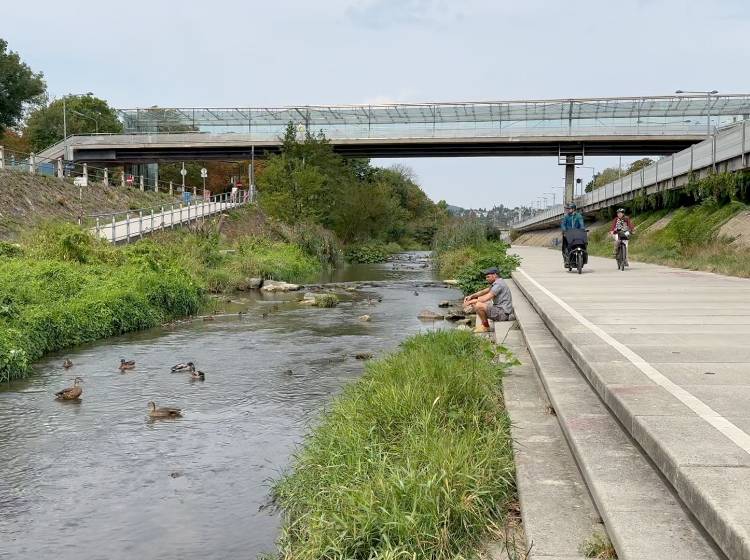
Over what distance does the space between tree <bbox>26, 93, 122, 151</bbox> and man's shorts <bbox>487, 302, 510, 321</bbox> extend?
78643 millimetres

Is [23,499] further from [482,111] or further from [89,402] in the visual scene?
[482,111]

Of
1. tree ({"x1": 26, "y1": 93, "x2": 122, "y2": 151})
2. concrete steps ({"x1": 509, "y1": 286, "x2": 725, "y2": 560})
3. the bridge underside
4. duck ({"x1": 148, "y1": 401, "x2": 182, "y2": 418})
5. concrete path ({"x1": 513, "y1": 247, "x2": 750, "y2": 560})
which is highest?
Result: tree ({"x1": 26, "y1": 93, "x2": 122, "y2": 151})

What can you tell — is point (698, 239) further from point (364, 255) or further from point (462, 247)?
point (364, 255)

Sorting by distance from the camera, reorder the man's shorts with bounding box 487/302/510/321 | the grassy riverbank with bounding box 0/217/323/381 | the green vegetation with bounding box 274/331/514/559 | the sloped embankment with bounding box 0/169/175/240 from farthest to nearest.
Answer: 1. the sloped embankment with bounding box 0/169/175/240
2. the grassy riverbank with bounding box 0/217/323/381
3. the man's shorts with bounding box 487/302/510/321
4. the green vegetation with bounding box 274/331/514/559

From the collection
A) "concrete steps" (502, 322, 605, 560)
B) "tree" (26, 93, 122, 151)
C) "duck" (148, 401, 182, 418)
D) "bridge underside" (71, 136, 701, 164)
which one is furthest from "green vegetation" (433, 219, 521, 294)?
"tree" (26, 93, 122, 151)

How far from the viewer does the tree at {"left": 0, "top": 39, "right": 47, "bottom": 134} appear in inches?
2734

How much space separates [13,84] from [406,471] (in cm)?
7416

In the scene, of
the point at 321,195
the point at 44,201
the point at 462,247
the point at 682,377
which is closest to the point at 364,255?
the point at 321,195

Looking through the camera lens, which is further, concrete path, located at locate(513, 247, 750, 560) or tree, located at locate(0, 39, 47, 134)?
tree, located at locate(0, 39, 47, 134)

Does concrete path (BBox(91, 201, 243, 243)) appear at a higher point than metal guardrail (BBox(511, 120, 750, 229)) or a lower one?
lower

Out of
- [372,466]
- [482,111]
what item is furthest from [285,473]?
[482,111]

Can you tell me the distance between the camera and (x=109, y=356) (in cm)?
1430

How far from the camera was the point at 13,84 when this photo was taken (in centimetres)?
7006

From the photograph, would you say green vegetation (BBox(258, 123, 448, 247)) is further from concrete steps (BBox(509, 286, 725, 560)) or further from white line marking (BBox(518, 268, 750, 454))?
concrete steps (BBox(509, 286, 725, 560))
